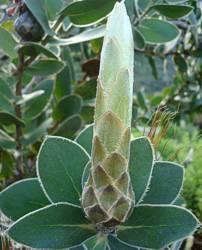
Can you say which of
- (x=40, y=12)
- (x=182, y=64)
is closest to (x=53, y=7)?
(x=40, y=12)

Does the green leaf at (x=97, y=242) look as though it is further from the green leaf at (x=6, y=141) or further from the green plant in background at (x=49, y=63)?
the green leaf at (x=6, y=141)

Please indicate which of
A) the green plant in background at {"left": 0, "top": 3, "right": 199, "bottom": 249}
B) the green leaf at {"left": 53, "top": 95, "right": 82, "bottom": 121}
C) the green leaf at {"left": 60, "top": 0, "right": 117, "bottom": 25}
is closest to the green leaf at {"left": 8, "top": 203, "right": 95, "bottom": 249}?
the green plant in background at {"left": 0, "top": 3, "right": 199, "bottom": 249}

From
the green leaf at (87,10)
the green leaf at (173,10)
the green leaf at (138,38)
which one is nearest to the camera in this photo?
the green leaf at (87,10)

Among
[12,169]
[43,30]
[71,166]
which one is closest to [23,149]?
[12,169]

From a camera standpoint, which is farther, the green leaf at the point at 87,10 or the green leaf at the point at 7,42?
the green leaf at the point at 7,42

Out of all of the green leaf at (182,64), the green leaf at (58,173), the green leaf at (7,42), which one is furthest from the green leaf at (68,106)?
the green leaf at (58,173)

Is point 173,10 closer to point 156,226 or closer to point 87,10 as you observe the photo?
point 87,10

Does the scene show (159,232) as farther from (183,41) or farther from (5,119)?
(183,41)
